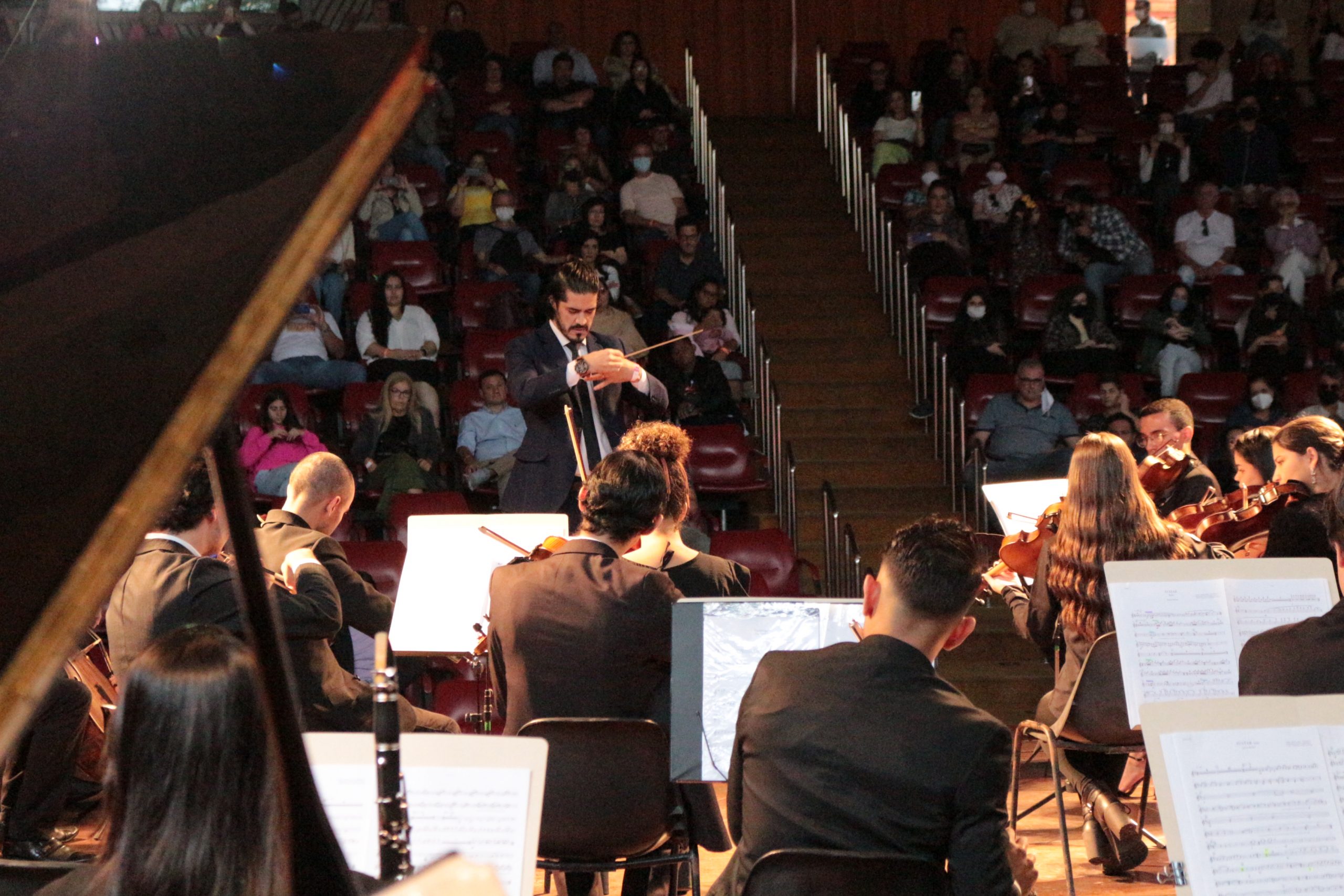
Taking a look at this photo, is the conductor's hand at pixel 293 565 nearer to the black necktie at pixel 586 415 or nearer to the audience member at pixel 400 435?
the black necktie at pixel 586 415

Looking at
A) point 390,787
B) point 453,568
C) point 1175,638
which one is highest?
point 390,787

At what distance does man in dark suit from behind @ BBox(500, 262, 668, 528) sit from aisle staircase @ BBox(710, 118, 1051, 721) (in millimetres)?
2400

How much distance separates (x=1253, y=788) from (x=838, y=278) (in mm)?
7366

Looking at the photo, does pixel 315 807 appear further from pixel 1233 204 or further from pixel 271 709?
pixel 1233 204

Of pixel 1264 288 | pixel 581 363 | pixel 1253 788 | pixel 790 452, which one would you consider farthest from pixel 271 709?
pixel 1264 288

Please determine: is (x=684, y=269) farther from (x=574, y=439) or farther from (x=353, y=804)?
(x=353, y=804)

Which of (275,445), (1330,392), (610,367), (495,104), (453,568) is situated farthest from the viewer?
(495,104)

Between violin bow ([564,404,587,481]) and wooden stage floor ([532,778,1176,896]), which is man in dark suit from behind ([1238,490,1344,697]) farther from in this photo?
violin bow ([564,404,587,481])

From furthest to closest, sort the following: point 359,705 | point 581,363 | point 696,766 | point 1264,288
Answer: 1. point 1264,288
2. point 581,363
3. point 359,705
4. point 696,766

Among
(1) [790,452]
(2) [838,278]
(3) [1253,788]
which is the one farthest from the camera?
(2) [838,278]

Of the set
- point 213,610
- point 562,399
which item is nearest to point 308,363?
point 562,399

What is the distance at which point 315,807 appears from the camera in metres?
1.20

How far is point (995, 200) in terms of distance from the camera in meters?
9.27

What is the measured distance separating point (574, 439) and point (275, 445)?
254 cm
